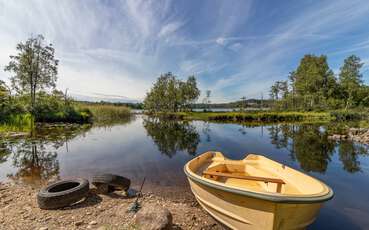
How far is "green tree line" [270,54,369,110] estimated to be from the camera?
40.0 meters

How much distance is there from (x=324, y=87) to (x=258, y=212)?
173 ft

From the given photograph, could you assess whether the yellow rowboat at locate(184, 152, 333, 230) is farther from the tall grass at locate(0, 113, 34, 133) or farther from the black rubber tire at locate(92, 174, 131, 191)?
the tall grass at locate(0, 113, 34, 133)

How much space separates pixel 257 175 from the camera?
4.94 metres

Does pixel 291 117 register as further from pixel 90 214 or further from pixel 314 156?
pixel 90 214

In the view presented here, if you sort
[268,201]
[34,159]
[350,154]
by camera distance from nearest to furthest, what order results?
[268,201] < [34,159] < [350,154]

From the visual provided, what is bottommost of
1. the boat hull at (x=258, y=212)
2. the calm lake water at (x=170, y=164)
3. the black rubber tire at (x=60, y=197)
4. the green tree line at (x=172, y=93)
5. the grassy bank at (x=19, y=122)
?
the calm lake water at (x=170, y=164)

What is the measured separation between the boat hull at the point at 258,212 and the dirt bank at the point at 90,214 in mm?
596

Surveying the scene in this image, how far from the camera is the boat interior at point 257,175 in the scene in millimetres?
3583

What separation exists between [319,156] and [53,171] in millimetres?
12284

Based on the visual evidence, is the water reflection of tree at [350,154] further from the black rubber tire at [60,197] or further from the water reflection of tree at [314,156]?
the black rubber tire at [60,197]

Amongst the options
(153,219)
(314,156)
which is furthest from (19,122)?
(314,156)

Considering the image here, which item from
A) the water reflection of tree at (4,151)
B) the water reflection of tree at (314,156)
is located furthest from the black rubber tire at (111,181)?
the water reflection of tree at (314,156)

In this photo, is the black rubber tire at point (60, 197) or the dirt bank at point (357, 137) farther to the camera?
the dirt bank at point (357, 137)

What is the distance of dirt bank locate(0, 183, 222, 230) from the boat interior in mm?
926
